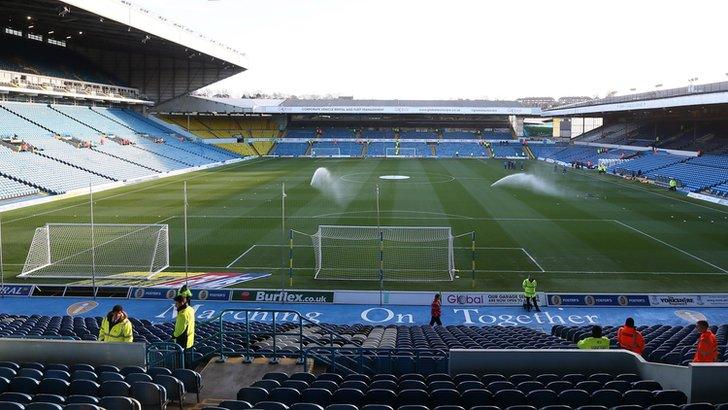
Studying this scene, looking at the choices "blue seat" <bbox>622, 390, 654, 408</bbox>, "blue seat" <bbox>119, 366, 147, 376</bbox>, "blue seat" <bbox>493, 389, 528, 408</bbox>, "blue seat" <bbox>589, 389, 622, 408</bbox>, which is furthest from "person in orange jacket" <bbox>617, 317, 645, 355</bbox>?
"blue seat" <bbox>119, 366, 147, 376</bbox>

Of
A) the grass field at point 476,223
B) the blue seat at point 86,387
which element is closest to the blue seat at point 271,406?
the blue seat at point 86,387

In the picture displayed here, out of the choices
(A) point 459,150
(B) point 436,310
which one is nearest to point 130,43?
(A) point 459,150

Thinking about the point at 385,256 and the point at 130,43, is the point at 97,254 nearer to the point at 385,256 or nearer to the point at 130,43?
the point at 385,256

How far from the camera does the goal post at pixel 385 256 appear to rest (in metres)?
23.1

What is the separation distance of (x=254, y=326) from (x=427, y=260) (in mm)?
11509

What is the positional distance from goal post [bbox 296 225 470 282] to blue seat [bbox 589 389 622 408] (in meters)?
13.8

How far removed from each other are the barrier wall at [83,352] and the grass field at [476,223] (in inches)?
392

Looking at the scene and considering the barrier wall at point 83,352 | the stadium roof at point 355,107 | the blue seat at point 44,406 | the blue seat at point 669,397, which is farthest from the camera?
the stadium roof at point 355,107

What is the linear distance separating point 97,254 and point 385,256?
12.4 m

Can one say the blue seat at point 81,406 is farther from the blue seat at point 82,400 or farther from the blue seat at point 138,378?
the blue seat at point 138,378

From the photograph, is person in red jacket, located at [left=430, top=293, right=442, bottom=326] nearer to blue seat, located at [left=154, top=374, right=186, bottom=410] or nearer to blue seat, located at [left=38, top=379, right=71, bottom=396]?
blue seat, located at [left=154, top=374, right=186, bottom=410]

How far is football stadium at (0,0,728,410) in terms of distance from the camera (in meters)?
8.45

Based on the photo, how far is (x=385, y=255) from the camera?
26.2 m

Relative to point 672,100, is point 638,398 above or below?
below
